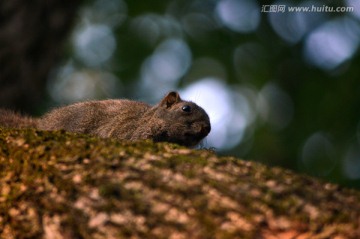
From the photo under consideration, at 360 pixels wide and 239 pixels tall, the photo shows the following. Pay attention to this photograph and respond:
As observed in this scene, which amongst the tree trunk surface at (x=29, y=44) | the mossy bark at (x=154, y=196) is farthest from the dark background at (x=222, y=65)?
the mossy bark at (x=154, y=196)

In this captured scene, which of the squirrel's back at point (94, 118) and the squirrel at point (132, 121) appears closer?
the squirrel at point (132, 121)

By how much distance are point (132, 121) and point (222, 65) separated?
5126 mm

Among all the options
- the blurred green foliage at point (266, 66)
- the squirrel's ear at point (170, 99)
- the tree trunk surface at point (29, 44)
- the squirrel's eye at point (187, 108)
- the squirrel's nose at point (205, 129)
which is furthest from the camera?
the blurred green foliage at point (266, 66)

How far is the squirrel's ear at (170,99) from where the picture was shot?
223 inches

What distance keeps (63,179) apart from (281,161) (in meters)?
5.70

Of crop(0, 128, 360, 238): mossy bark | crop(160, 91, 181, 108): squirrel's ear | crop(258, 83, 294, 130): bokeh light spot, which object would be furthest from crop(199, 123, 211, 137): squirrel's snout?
crop(258, 83, 294, 130): bokeh light spot

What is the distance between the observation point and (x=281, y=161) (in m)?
8.10

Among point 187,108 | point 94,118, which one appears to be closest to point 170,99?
point 187,108

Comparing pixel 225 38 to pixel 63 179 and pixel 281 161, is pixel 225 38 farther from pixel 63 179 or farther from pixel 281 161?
pixel 63 179

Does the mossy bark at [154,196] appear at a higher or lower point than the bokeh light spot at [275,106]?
lower

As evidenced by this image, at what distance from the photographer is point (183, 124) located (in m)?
5.48

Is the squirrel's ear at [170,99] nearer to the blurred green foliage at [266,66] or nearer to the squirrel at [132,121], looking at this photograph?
the squirrel at [132,121]

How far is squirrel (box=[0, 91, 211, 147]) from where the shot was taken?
18.0 feet

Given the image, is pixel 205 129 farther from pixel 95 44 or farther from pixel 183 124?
pixel 95 44
